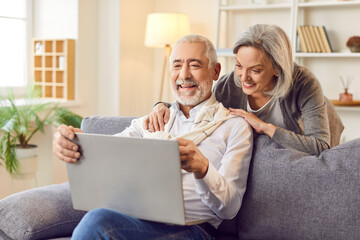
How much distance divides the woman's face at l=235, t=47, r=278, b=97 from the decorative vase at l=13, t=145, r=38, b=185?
6.52ft

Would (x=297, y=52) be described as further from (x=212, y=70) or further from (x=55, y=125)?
(x=212, y=70)

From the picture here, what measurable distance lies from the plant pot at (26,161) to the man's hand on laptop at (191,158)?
2209 mm

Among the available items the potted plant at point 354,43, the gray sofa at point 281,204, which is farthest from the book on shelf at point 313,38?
the gray sofa at point 281,204

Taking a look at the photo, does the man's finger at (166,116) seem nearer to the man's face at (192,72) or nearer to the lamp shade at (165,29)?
the man's face at (192,72)

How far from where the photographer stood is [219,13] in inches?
180

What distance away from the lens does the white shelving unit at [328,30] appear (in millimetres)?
4191

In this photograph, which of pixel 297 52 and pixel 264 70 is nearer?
pixel 264 70

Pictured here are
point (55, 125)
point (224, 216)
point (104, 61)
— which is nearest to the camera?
point (224, 216)

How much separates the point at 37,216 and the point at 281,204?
2.94 feet

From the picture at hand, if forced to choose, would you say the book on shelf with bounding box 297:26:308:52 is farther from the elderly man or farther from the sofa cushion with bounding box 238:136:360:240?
the sofa cushion with bounding box 238:136:360:240

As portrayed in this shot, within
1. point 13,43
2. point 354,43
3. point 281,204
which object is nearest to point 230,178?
point 281,204

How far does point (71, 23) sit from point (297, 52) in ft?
6.38

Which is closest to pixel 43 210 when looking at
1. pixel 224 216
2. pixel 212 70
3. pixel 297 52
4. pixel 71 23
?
pixel 224 216

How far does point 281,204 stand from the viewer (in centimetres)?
178
